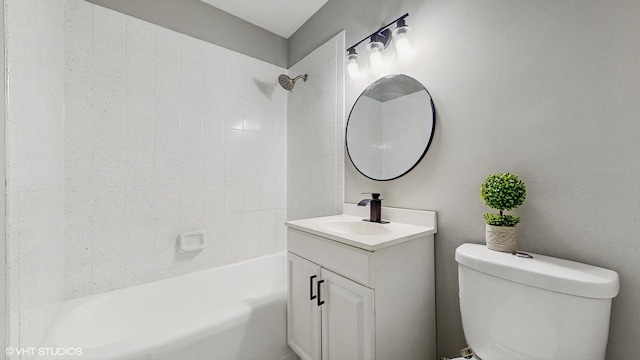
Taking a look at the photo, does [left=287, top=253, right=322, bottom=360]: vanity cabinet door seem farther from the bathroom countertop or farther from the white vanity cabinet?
the bathroom countertop

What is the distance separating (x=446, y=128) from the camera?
119 cm

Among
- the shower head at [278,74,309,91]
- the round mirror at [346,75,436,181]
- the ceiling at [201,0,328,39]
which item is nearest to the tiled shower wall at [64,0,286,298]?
the shower head at [278,74,309,91]

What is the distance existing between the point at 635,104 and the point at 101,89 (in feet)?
7.89

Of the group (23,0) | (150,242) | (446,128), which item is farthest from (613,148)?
(150,242)

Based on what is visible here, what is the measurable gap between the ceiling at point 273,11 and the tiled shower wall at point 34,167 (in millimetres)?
1012

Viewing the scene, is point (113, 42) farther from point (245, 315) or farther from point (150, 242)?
point (245, 315)

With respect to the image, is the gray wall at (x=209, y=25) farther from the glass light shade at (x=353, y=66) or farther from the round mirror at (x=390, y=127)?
the round mirror at (x=390, y=127)

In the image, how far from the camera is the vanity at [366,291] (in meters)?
0.97

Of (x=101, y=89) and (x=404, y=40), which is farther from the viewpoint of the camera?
(x=101, y=89)

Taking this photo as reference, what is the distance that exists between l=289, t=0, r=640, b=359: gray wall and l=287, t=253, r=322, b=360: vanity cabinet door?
2.00ft

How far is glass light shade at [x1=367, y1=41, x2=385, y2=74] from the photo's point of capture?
142 cm

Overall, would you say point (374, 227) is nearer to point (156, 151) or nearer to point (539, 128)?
point (539, 128)

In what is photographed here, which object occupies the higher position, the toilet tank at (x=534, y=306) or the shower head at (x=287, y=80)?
the shower head at (x=287, y=80)

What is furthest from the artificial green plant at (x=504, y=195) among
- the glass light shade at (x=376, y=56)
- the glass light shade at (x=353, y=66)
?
the glass light shade at (x=353, y=66)
